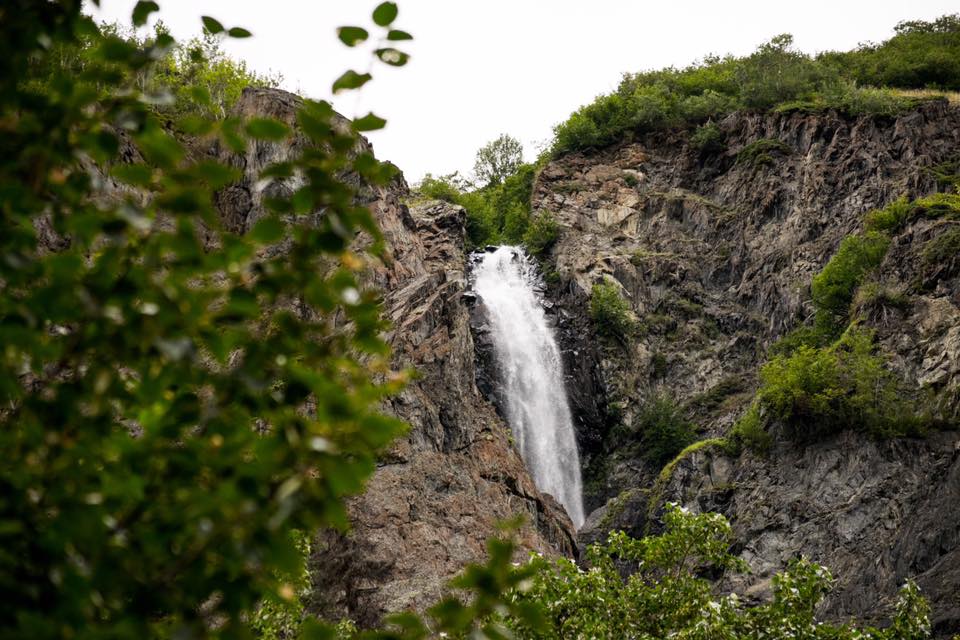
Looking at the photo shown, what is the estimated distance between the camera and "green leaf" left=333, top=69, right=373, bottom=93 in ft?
11.0

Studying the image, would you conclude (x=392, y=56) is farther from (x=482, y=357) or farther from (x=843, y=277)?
(x=482, y=357)

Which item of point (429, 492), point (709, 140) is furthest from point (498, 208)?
point (429, 492)

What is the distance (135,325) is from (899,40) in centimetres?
7532

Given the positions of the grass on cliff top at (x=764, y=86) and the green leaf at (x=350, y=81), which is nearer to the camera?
the green leaf at (x=350, y=81)

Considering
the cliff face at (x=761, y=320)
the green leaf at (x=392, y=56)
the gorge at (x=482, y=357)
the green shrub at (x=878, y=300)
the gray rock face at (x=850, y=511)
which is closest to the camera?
the gorge at (x=482, y=357)

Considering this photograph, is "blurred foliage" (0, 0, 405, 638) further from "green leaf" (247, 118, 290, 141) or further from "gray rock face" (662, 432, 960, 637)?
"gray rock face" (662, 432, 960, 637)

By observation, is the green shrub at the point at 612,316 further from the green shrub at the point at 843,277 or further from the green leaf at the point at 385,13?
the green leaf at the point at 385,13

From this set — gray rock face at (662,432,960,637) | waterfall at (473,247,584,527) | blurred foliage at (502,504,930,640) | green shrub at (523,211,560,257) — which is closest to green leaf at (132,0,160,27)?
blurred foliage at (502,504,930,640)

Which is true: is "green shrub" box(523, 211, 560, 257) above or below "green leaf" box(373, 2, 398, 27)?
above

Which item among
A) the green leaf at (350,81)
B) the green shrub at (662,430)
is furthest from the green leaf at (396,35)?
the green shrub at (662,430)

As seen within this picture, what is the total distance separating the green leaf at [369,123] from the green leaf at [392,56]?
0.35 m

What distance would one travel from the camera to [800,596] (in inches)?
500

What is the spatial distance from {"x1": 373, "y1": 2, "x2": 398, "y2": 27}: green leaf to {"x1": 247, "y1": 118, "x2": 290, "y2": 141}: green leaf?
0.62 meters

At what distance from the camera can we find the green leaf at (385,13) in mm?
3365
